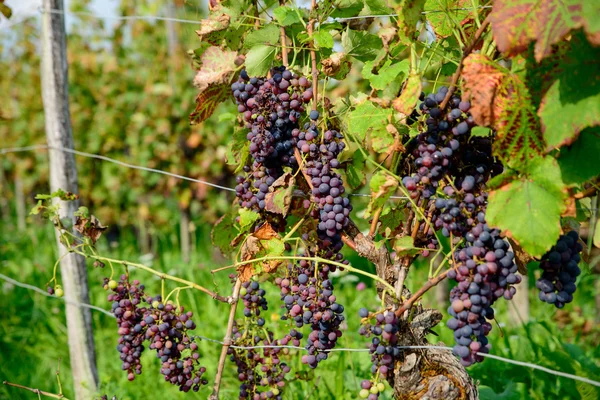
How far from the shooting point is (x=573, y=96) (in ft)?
3.79

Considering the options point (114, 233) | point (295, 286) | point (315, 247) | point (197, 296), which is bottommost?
point (114, 233)

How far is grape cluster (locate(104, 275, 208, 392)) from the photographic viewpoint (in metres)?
1.79

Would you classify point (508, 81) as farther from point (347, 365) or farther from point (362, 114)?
point (347, 365)

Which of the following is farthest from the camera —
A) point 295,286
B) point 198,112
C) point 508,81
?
point 198,112

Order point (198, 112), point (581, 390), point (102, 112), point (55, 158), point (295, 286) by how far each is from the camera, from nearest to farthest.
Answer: point (295, 286) < point (198, 112) < point (581, 390) < point (55, 158) < point (102, 112)

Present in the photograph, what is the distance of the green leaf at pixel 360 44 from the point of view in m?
1.70

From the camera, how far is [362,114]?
1.55 meters

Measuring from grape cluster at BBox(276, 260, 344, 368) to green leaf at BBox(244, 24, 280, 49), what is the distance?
64cm

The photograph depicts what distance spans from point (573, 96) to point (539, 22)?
17 centimetres

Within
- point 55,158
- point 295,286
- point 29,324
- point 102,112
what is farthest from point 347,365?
point 102,112

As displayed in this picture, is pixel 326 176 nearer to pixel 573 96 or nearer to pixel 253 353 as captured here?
pixel 573 96

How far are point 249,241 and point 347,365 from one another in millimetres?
1373

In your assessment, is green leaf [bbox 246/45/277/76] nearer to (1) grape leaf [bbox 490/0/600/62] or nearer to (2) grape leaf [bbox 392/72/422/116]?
(2) grape leaf [bbox 392/72/422/116]

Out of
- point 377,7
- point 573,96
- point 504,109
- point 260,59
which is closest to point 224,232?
point 260,59
